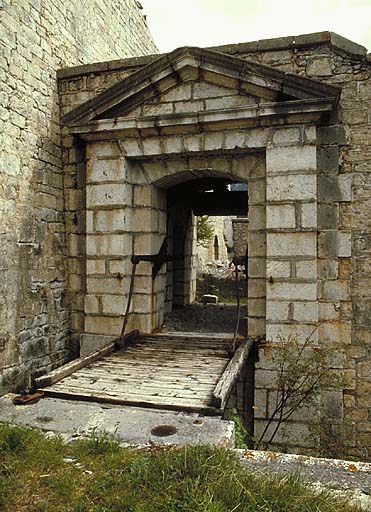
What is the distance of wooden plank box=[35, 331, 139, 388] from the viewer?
3553 mm

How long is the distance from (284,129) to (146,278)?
2.39 meters

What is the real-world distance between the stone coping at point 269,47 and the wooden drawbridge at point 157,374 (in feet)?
10.9

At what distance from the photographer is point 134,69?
207 inches

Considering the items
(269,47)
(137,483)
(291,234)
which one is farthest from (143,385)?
(269,47)

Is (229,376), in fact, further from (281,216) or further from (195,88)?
(195,88)

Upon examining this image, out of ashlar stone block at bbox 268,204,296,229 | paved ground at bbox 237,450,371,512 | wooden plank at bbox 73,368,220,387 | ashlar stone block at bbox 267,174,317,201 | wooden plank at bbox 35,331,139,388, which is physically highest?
ashlar stone block at bbox 267,174,317,201

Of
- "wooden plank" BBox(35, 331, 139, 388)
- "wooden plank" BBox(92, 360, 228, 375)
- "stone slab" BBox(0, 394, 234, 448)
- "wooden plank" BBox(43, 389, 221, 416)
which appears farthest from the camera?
"wooden plank" BBox(92, 360, 228, 375)

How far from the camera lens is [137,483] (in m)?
2.06

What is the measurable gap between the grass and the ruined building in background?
238 cm

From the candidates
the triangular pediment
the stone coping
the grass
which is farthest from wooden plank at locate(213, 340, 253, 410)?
the stone coping

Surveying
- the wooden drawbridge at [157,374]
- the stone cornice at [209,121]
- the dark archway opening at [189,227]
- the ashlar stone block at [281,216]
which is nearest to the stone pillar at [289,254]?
the ashlar stone block at [281,216]

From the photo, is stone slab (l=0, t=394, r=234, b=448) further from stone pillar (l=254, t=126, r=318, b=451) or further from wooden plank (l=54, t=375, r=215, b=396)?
stone pillar (l=254, t=126, r=318, b=451)

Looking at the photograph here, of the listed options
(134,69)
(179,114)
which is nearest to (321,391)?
(179,114)

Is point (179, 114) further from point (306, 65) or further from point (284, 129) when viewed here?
point (306, 65)
